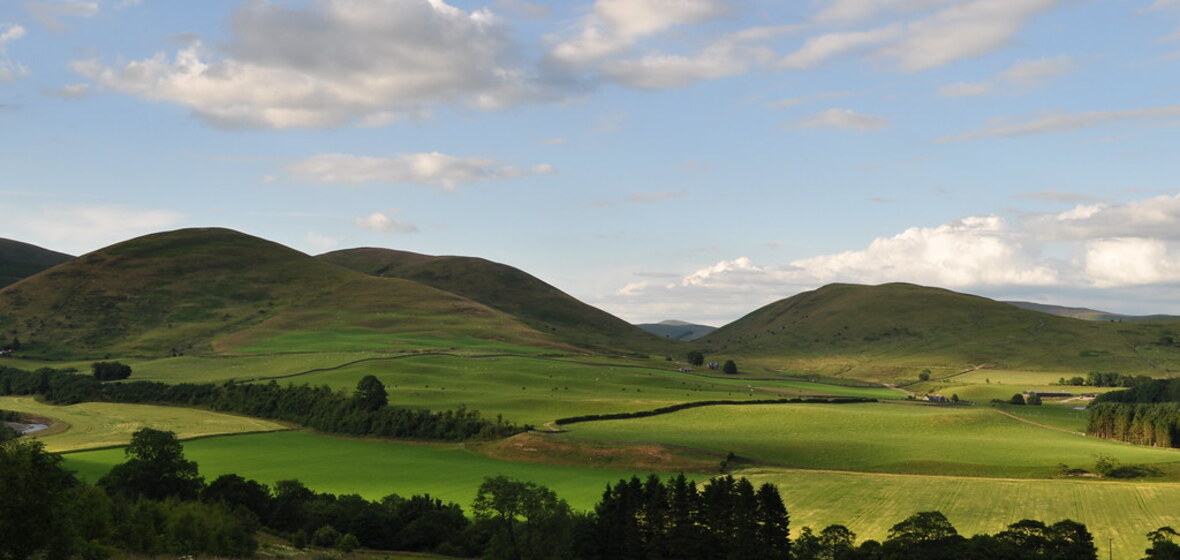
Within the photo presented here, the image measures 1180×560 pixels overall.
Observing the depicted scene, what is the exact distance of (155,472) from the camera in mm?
78188

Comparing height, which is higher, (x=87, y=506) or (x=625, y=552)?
(x=87, y=506)

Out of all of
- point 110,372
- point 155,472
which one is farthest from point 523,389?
point 155,472

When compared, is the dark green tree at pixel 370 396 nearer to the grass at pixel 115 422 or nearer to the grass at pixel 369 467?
the grass at pixel 115 422

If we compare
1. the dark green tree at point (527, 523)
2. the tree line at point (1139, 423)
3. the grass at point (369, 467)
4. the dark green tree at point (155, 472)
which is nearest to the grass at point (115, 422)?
the grass at point (369, 467)

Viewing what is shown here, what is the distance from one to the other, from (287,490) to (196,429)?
192ft

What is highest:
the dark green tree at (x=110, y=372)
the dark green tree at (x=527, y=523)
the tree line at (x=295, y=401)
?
the dark green tree at (x=110, y=372)

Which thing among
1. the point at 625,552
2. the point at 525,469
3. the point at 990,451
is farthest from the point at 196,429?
the point at 990,451

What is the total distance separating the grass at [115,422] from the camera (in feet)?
390

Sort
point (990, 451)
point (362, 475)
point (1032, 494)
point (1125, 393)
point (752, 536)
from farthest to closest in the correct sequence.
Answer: point (1125, 393) < point (990, 451) < point (362, 475) < point (1032, 494) < point (752, 536)

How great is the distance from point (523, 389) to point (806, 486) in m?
87.8

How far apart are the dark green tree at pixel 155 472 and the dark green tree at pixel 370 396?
6094cm

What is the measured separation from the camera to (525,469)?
105 meters

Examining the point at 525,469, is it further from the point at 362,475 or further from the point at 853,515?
the point at 853,515

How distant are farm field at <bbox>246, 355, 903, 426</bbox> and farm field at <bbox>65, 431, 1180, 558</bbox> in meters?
25.8
